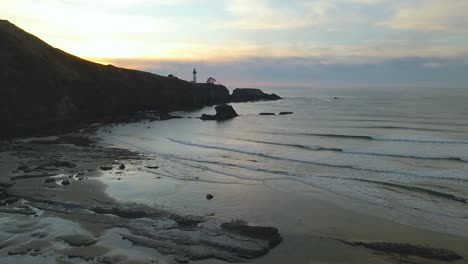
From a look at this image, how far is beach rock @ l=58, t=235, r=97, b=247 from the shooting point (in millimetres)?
11992

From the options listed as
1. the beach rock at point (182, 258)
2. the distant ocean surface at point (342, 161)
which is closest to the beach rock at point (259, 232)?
the beach rock at point (182, 258)

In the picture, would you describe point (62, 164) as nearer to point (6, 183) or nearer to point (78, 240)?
point (6, 183)

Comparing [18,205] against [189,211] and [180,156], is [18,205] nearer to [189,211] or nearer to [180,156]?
[189,211]

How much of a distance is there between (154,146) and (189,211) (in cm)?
1974

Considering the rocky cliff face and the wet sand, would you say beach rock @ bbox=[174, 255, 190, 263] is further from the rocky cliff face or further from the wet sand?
the rocky cliff face

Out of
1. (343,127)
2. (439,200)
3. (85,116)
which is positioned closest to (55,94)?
(85,116)

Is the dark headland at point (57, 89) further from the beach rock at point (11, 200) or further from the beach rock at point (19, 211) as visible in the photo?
the beach rock at point (19, 211)

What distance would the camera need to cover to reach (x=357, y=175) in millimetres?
23906

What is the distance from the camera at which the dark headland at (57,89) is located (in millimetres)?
41438

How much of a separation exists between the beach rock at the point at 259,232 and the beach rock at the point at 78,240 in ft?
13.9

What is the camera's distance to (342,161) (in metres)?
28.5

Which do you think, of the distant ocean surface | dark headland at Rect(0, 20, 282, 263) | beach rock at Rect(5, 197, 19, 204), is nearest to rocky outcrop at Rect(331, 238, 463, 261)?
the distant ocean surface

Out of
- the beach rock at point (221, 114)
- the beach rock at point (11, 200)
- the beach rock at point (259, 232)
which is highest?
the beach rock at point (221, 114)

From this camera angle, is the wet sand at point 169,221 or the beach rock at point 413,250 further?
the beach rock at point 413,250
